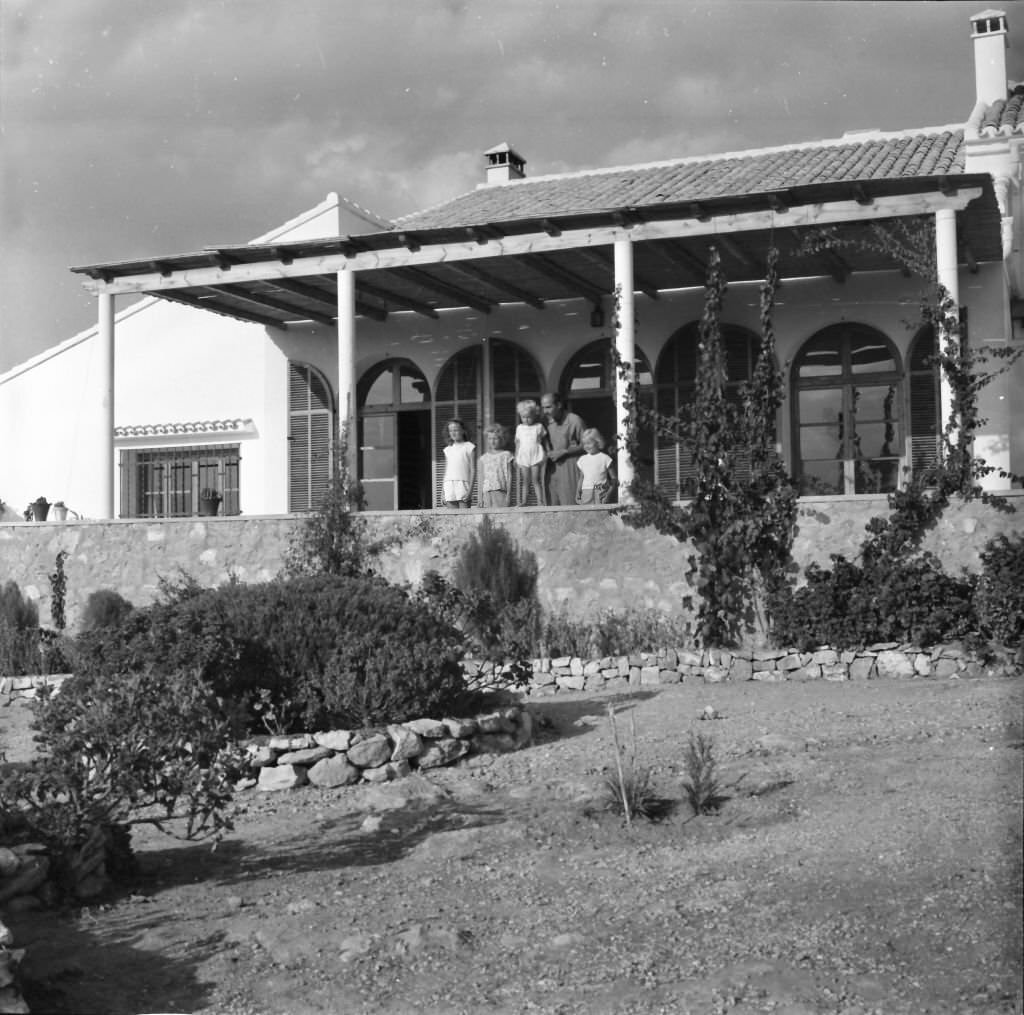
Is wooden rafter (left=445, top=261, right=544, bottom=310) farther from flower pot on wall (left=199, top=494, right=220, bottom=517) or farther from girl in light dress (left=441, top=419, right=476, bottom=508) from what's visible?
flower pot on wall (left=199, top=494, right=220, bottom=517)

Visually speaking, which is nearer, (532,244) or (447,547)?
(447,547)

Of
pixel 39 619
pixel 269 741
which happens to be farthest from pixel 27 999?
pixel 39 619

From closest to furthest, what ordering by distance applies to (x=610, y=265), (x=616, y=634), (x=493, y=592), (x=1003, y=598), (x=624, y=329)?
(x=1003, y=598)
(x=616, y=634)
(x=493, y=592)
(x=624, y=329)
(x=610, y=265)

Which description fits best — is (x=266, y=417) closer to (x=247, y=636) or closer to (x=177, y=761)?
(x=247, y=636)

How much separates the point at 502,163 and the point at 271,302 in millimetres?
5446

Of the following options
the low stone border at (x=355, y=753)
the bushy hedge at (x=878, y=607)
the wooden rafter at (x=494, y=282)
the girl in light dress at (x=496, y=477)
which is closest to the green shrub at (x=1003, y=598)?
the bushy hedge at (x=878, y=607)

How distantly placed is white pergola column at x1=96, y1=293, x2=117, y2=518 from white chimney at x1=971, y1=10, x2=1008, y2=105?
11490mm

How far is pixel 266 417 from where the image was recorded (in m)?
19.1

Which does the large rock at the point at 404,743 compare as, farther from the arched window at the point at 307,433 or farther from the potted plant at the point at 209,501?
the arched window at the point at 307,433

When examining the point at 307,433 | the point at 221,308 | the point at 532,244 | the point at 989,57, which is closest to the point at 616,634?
the point at 532,244

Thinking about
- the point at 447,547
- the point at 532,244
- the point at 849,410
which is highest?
the point at 532,244

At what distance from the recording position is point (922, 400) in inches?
637

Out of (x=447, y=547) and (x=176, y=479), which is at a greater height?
(x=176, y=479)

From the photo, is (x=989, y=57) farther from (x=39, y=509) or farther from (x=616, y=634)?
(x=39, y=509)
